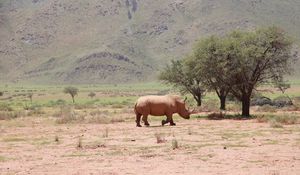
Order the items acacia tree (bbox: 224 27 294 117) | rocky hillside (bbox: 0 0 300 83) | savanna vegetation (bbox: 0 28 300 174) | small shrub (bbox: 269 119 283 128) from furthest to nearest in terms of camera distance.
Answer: rocky hillside (bbox: 0 0 300 83) < acacia tree (bbox: 224 27 294 117) < small shrub (bbox: 269 119 283 128) < savanna vegetation (bbox: 0 28 300 174)

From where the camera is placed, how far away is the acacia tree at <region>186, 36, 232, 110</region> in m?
40.3

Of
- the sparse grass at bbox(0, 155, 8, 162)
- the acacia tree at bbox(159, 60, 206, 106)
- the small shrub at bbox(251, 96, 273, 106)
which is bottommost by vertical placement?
the sparse grass at bbox(0, 155, 8, 162)

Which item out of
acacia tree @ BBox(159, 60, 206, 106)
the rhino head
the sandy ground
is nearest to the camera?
the sandy ground

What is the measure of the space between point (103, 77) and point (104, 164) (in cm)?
16161

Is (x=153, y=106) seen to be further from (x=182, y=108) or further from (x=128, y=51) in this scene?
(x=128, y=51)

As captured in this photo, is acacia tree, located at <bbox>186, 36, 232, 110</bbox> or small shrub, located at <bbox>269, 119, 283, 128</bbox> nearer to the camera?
small shrub, located at <bbox>269, 119, 283, 128</bbox>

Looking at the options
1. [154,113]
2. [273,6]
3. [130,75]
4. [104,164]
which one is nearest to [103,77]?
[130,75]

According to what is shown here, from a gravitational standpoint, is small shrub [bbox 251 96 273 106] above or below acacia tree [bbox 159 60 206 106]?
below

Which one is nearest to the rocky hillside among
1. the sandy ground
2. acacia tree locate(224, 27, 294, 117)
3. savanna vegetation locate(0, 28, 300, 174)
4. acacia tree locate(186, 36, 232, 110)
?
savanna vegetation locate(0, 28, 300, 174)

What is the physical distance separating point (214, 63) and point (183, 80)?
56.5 feet

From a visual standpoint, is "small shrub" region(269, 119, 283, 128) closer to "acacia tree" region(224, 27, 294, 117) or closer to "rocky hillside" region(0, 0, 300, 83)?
"acacia tree" region(224, 27, 294, 117)

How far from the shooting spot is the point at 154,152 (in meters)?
20.4

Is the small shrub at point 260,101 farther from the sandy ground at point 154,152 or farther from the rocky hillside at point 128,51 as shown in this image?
the rocky hillside at point 128,51

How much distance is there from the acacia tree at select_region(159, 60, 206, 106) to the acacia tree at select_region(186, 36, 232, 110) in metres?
9.92
